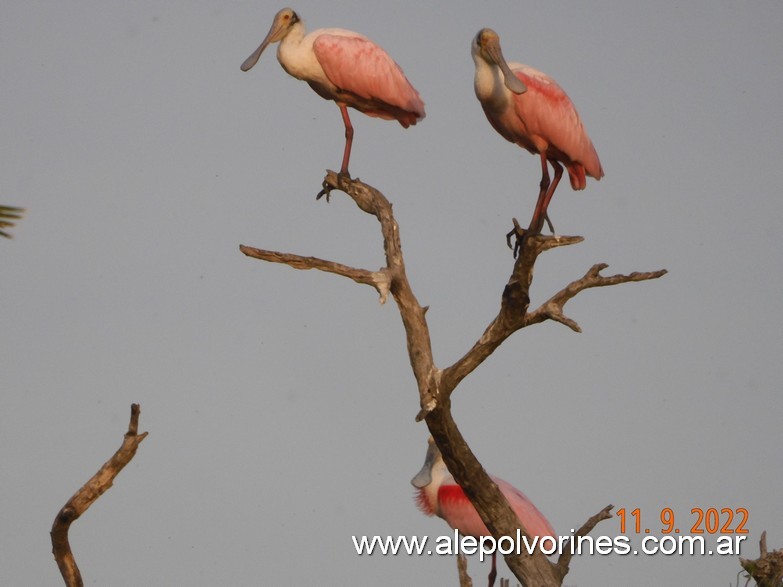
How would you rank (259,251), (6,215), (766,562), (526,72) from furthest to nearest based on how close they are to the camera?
(526,72) < (766,562) < (259,251) < (6,215)

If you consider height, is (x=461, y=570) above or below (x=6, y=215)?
below

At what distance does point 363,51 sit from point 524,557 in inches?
233

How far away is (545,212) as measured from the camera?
14.7 metres

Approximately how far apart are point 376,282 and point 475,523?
5.55m

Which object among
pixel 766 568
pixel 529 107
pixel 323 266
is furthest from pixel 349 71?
pixel 766 568

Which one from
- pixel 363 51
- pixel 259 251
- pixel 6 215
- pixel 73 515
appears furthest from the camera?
pixel 363 51

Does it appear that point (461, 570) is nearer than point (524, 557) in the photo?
No

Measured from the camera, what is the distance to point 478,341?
12609mm

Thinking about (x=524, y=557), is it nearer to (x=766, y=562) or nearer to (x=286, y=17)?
(x=766, y=562)

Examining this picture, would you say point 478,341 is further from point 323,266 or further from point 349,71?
point 349,71

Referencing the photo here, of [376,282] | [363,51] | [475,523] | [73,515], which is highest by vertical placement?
[363,51]

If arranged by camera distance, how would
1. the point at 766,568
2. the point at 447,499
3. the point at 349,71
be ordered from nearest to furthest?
1. the point at 766,568
2. the point at 349,71
3. the point at 447,499

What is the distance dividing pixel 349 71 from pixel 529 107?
2.22 metres

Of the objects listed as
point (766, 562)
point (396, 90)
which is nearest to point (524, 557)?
point (766, 562)
